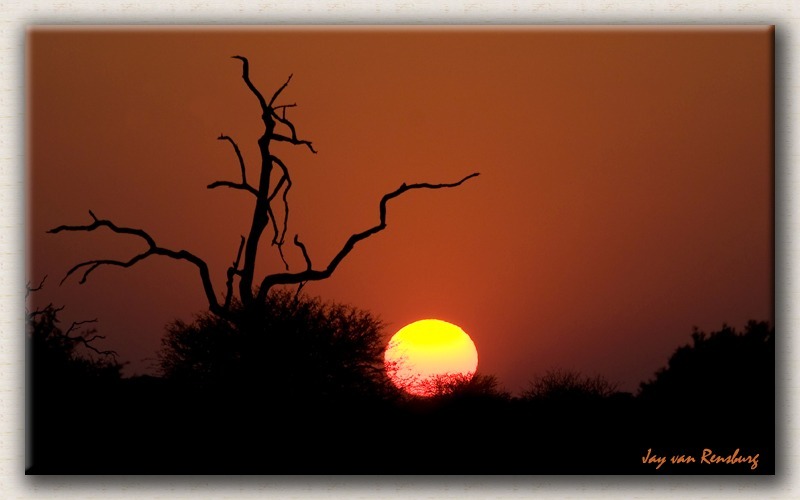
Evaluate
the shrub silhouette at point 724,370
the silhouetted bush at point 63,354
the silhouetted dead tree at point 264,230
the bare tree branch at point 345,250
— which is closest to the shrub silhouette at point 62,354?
the silhouetted bush at point 63,354

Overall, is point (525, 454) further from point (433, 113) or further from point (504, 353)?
point (433, 113)

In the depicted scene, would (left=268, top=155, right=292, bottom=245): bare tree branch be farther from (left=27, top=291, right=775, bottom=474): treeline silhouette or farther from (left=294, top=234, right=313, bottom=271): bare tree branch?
(left=27, top=291, right=775, bottom=474): treeline silhouette

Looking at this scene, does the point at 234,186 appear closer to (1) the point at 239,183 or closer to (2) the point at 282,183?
(1) the point at 239,183

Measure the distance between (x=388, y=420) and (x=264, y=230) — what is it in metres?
1.26

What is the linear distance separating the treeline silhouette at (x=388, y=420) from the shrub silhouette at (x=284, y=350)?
0.8 inches

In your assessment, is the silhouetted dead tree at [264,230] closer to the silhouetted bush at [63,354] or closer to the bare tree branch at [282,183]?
the bare tree branch at [282,183]

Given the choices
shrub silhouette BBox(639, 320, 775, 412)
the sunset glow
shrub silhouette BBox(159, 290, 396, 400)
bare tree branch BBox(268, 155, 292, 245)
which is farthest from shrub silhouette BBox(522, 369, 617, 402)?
bare tree branch BBox(268, 155, 292, 245)

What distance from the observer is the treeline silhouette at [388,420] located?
923cm

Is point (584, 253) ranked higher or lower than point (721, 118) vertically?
lower

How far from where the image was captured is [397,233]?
9.41 metres

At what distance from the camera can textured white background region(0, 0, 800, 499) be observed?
9.18 metres

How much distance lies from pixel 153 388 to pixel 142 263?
0.70 meters

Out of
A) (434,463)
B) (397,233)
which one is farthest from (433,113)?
(434,463)

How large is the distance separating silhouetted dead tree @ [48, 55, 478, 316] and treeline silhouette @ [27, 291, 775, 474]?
0.13 meters
